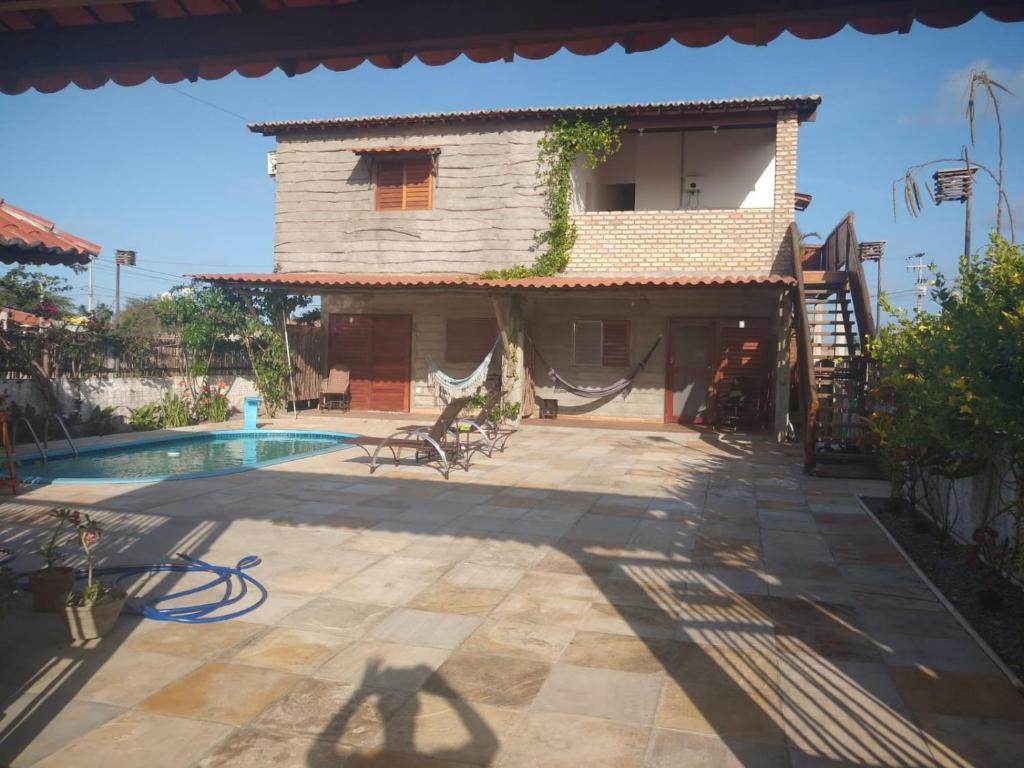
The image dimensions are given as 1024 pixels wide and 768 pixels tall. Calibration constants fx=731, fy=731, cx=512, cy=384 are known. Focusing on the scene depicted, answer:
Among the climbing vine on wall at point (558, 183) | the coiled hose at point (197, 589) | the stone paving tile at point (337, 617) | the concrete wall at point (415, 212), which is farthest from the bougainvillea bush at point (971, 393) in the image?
the concrete wall at point (415, 212)

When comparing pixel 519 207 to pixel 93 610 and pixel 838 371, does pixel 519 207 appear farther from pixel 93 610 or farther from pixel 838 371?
pixel 93 610

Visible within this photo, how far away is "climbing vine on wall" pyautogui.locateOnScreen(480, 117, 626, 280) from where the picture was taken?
42.9 feet

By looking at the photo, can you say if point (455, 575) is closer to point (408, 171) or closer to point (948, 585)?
point (948, 585)

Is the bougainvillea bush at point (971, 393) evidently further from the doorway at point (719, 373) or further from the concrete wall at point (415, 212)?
the concrete wall at point (415, 212)

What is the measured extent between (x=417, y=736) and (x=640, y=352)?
1170 cm

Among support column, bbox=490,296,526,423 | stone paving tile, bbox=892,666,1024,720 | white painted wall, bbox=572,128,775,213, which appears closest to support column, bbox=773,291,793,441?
white painted wall, bbox=572,128,775,213

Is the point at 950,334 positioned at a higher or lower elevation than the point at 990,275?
lower

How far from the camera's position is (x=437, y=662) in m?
3.28

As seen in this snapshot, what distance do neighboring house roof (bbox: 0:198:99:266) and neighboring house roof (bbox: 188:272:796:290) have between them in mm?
7114

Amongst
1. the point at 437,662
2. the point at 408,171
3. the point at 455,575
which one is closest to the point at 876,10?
the point at 437,662

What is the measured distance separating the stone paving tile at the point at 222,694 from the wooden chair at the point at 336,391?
11617mm

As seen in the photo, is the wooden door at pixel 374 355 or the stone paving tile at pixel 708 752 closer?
the stone paving tile at pixel 708 752

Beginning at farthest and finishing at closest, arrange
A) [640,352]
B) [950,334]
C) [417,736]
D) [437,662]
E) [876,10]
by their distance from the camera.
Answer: [640,352] → [950,334] → [437,662] → [417,736] → [876,10]

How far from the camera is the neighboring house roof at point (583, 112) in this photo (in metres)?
12.1
